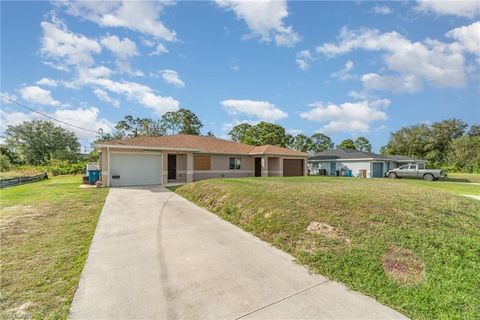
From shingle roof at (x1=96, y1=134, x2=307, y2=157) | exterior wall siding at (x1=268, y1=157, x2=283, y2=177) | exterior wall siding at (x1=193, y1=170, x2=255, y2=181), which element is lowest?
exterior wall siding at (x1=193, y1=170, x2=255, y2=181)

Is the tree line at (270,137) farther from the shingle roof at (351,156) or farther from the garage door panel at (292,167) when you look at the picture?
the garage door panel at (292,167)

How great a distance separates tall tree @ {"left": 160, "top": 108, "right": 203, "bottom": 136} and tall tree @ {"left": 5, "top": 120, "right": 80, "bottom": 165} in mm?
17527

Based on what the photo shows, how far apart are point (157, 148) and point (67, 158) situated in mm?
29182

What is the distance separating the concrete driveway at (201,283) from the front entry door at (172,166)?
14176mm

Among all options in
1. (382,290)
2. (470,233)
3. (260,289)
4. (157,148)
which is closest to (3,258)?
(260,289)

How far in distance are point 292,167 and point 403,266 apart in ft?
69.6

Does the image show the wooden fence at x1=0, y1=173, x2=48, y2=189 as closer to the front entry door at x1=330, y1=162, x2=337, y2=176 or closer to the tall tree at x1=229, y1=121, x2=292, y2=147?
the tall tree at x1=229, y1=121, x2=292, y2=147

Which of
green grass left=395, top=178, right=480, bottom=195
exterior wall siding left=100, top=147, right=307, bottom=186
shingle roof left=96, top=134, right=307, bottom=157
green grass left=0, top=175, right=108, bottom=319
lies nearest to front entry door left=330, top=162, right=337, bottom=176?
shingle roof left=96, top=134, right=307, bottom=157

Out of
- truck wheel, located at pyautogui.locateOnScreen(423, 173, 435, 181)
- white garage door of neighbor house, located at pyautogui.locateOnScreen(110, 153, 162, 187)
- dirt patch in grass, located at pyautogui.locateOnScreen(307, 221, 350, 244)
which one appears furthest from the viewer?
truck wheel, located at pyautogui.locateOnScreen(423, 173, 435, 181)

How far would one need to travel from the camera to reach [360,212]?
575 cm

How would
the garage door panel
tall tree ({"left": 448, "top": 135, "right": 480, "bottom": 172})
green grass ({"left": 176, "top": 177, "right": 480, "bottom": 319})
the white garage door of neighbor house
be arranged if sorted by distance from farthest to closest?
tall tree ({"left": 448, "top": 135, "right": 480, "bottom": 172}), the garage door panel, the white garage door of neighbor house, green grass ({"left": 176, "top": 177, "right": 480, "bottom": 319})

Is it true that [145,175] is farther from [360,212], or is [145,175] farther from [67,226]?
[360,212]

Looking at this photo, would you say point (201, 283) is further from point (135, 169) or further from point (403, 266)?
point (135, 169)

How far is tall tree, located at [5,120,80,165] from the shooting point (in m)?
41.9
